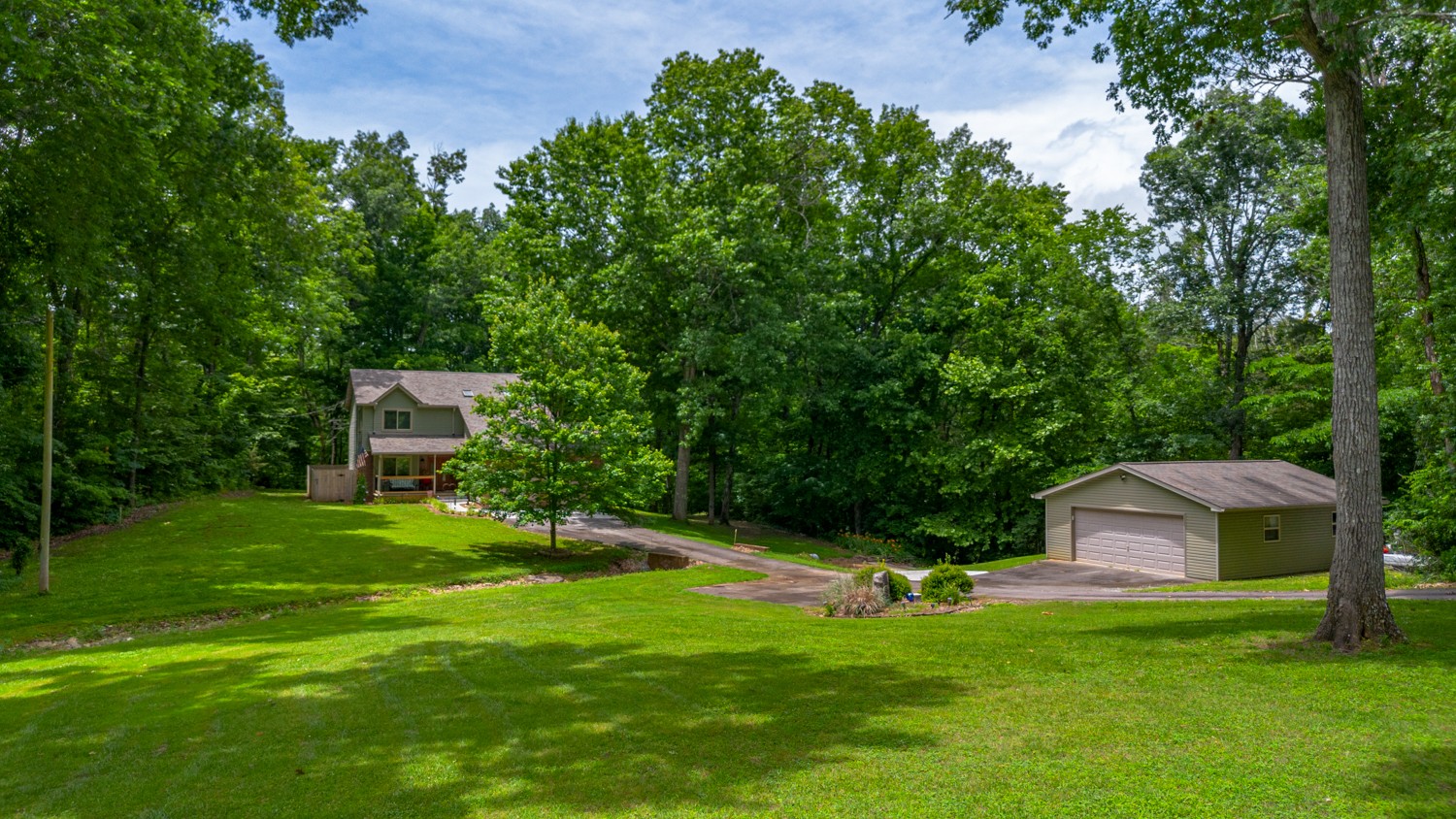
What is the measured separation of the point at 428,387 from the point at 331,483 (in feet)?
24.9

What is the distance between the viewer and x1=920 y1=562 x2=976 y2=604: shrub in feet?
64.0

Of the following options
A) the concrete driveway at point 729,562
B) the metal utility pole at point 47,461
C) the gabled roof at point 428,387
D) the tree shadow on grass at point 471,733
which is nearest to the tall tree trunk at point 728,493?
the concrete driveway at point 729,562

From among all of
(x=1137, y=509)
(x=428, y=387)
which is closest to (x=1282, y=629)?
(x=1137, y=509)

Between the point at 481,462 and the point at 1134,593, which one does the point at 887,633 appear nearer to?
the point at 1134,593

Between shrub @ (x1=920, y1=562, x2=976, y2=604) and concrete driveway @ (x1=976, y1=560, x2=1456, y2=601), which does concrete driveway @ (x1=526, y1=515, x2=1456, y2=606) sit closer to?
concrete driveway @ (x1=976, y1=560, x2=1456, y2=601)

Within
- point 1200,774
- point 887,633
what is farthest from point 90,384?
point 1200,774

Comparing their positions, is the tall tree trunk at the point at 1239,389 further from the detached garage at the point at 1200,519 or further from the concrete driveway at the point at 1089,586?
the concrete driveway at the point at 1089,586

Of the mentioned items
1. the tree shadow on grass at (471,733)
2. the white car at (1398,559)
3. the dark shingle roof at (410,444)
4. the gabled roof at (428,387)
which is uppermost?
the gabled roof at (428,387)

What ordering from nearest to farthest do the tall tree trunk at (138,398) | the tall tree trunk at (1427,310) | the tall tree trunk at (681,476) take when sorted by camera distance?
the tall tree trunk at (1427,310) → the tall tree trunk at (138,398) → the tall tree trunk at (681,476)

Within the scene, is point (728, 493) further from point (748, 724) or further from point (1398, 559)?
point (748, 724)

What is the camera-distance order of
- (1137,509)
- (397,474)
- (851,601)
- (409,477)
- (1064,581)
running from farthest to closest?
1. (397,474)
2. (409,477)
3. (1137,509)
4. (1064,581)
5. (851,601)

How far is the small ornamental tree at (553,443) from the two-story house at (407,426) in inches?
617

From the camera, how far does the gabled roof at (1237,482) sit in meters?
25.7

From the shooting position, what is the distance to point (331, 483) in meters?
41.3
